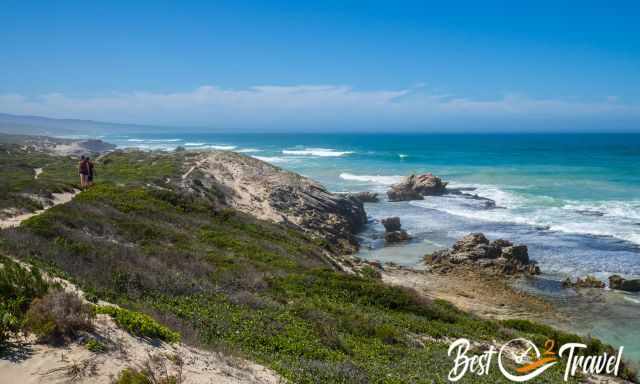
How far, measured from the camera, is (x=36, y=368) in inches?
207

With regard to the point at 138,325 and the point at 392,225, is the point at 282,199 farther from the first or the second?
the point at 138,325

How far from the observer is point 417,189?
50000 millimetres

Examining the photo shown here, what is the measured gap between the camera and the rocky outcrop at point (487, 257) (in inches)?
977

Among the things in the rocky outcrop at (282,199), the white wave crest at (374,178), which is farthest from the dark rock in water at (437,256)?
the white wave crest at (374,178)

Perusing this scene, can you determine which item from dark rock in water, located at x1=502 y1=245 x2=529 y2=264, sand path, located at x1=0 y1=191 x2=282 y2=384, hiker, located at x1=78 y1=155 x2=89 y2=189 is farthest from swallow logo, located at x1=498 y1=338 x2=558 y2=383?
hiker, located at x1=78 y1=155 x2=89 y2=189

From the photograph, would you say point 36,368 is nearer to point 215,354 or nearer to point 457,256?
point 215,354

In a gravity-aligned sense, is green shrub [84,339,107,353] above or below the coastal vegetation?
above

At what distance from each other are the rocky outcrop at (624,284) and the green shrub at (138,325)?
22.3m

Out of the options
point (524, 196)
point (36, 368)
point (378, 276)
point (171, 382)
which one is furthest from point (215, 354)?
point (524, 196)

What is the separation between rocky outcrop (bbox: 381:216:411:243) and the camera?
106ft

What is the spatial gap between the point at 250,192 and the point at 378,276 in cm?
1848

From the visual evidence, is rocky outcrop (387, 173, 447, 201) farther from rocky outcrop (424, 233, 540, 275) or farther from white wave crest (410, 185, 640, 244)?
rocky outcrop (424, 233, 540, 275)

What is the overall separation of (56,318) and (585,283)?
2355cm

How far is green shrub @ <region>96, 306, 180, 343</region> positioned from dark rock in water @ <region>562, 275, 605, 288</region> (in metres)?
21.3
